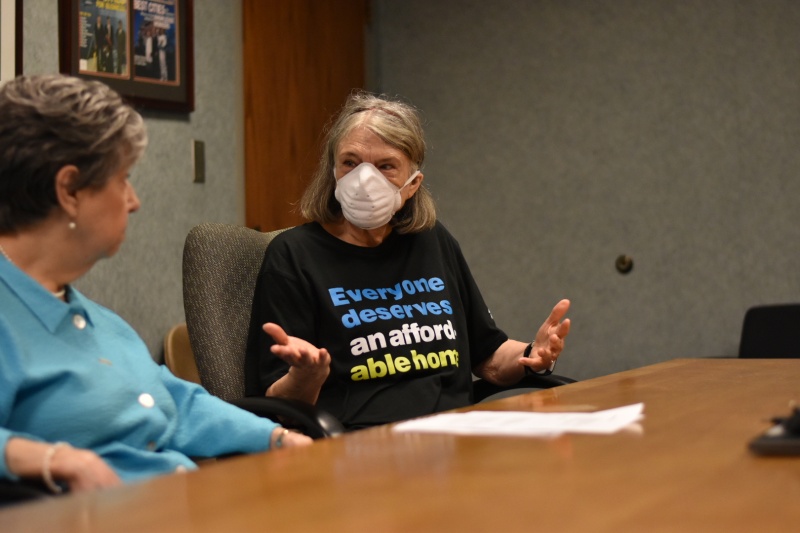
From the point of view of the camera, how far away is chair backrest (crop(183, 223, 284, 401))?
2.06 m

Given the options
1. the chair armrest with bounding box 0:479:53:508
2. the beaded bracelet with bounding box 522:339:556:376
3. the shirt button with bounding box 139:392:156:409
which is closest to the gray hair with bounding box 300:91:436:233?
the beaded bracelet with bounding box 522:339:556:376

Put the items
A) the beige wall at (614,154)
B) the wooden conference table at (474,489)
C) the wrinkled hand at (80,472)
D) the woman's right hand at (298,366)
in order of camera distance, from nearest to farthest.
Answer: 1. the wooden conference table at (474,489)
2. the wrinkled hand at (80,472)
3. the woman's right hand at (298,366)
4. the beige wall at (614,154)

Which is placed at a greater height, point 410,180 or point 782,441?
point 410,180

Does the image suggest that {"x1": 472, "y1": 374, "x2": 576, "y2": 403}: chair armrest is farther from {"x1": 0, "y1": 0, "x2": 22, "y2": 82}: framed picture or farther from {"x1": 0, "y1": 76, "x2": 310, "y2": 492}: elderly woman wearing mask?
{"x1": 0, "y1": 0, "x2": 22, "y2": 82}: framed picture

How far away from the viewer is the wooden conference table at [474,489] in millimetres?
806

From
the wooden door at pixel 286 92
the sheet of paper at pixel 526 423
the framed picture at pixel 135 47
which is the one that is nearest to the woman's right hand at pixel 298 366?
the sheet of paper at pixel 526 423

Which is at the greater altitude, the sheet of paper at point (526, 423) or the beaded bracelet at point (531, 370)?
the sheet of paper at point (526, 423)

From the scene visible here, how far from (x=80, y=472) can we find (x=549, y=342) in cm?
120

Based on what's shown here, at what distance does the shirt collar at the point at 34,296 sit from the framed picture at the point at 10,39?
1611 mm

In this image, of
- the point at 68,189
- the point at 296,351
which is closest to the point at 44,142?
the point at 68,189

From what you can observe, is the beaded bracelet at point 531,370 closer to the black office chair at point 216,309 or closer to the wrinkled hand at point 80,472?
the black office chair at point 216,309

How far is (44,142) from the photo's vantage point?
1.36 metres

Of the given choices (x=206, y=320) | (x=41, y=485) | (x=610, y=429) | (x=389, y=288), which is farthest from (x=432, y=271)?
(x=41, y=485)

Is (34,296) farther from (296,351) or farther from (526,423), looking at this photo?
(526,423)
